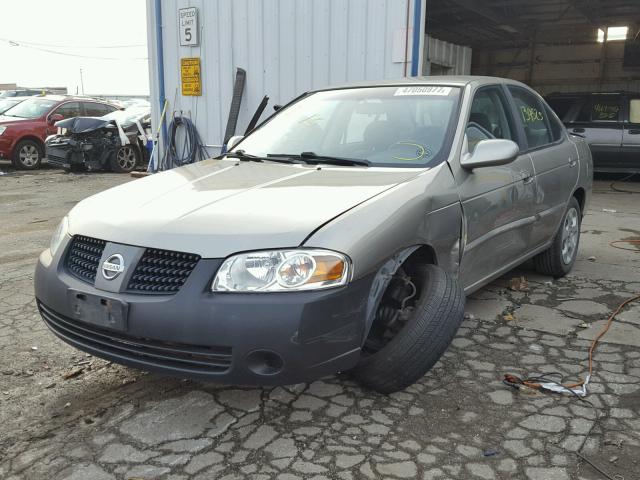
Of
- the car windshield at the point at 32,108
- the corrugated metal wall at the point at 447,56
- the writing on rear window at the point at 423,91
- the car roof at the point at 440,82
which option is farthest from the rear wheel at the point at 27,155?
the writing on rear window at the point at 423,91

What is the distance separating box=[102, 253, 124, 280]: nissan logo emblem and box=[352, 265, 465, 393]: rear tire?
1167 mm

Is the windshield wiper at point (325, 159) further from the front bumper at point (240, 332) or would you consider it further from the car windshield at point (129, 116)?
the car windshield at point (129, 116)

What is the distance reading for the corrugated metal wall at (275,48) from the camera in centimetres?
746

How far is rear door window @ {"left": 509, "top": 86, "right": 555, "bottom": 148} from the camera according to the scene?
436 cm

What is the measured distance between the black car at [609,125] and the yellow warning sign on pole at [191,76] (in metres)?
7.03

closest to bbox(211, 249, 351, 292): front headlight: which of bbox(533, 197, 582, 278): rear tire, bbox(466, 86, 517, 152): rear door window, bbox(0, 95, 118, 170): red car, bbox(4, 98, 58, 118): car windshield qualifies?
bbox(466, 86, 517, 152): rear door window

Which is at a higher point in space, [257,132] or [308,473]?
[257,132]

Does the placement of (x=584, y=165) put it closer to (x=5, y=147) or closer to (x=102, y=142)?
(x=102, y=142)

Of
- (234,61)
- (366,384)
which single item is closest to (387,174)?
(366,384)

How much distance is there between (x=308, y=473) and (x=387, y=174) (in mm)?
1522

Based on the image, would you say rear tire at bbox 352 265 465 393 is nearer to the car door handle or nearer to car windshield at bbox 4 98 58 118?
the car door handle

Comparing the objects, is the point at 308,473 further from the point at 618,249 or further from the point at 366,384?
the point at 618,249

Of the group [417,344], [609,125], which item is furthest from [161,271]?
[609,125]

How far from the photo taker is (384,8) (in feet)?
24.1
